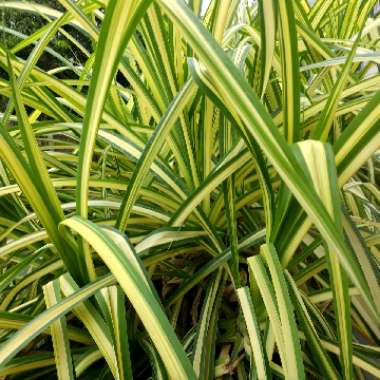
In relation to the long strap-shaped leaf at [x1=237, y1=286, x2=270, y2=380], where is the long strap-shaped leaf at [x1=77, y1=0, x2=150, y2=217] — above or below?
above

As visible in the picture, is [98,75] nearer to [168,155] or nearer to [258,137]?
[258,137]

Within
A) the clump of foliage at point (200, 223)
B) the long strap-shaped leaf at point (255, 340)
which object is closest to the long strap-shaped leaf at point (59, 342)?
the clump of foliage at point (200, 223)

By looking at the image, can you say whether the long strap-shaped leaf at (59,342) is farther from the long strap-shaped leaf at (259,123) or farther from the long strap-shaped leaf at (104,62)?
the long strap-shaped leaf at (259,123)

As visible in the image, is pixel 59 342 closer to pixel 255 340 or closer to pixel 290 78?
pixel 255 340

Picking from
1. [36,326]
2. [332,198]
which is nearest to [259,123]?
[332,198]

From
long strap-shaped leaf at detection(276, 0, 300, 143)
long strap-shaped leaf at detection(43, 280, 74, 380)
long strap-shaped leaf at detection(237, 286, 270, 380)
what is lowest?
long strap-shaped leaf at detection(237, 286, 270, 380)

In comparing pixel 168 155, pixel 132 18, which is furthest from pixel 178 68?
pixel 132 18

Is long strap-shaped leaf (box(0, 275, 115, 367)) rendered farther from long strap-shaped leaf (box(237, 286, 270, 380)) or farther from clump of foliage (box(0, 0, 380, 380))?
long strap-shaped leaf (box(237, 286, 270, 380))

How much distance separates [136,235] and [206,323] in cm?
14

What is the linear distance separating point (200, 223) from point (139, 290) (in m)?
0.21

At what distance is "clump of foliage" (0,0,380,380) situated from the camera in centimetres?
32

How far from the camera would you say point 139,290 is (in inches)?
12.3

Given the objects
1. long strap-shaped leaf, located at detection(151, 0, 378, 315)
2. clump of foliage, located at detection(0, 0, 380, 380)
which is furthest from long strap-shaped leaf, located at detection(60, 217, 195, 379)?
long strap-shaped leaf, located at detection(151, 0, 378, 315)

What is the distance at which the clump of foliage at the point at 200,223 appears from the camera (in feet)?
1.04
